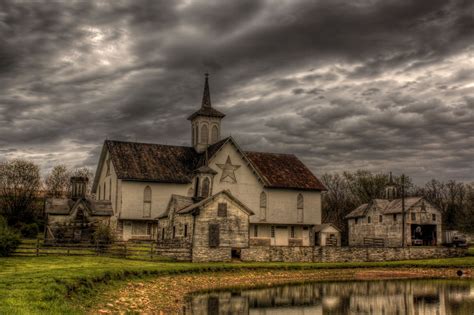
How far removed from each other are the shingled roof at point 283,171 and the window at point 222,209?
19.7 meters

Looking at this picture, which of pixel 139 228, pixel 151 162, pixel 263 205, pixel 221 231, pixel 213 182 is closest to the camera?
pixel 221 231

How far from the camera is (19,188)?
78.9m

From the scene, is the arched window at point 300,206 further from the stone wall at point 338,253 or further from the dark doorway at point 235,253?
the dark doorway at point 235,253

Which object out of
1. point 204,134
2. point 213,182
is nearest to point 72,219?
point 213,182

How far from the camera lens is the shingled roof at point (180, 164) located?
200 feet

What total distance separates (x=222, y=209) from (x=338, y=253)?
11314mm

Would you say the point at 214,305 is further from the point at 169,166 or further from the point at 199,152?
the point at 199,152

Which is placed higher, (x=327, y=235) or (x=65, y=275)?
(x=327, y=235)

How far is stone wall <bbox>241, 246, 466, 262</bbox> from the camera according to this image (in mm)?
46594

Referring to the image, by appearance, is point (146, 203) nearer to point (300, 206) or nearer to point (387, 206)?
point (300, 206)

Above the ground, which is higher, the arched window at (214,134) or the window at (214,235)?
the arched window at (214,134)

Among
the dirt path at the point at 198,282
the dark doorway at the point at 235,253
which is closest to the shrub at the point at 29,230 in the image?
the dark doorway at the point at 235,253

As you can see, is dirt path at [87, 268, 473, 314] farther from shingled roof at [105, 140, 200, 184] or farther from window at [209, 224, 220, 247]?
shingled roof at [105, 140, 200, 184]

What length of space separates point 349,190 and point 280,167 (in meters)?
45.2
